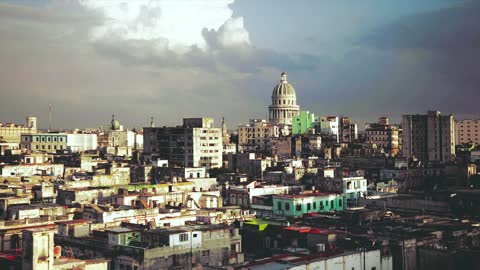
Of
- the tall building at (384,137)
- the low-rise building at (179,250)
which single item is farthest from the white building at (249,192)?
the tall building at (384,137)

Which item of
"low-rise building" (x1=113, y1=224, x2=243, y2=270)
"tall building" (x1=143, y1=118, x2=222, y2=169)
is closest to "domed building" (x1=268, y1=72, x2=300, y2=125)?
"tall building" (x1=143, y1=118, x2=222, y2=169)

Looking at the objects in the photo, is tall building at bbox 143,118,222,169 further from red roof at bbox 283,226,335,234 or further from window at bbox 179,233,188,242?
window at bbox 179,233,188,242

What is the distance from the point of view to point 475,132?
152 metres

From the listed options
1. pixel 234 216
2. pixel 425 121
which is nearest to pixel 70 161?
pixel 234 216

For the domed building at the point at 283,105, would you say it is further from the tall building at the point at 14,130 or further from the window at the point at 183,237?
the window at the point at 183,237

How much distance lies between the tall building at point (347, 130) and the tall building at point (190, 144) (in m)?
47.2

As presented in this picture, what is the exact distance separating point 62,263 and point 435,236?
22413 mm

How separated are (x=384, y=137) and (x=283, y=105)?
44.0 metres

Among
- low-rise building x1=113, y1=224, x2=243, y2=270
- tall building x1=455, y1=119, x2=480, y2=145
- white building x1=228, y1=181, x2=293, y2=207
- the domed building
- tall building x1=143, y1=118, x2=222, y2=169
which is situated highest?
the domed building

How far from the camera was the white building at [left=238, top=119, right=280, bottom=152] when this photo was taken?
440 ft

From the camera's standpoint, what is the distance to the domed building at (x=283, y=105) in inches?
6358

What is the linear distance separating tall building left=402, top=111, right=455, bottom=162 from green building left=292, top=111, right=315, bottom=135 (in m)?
37.4

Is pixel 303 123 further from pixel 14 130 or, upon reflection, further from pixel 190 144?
pixel 14 130

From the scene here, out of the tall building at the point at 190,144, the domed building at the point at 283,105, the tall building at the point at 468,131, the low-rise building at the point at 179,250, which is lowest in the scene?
the low-rise building at the point at 179,250
